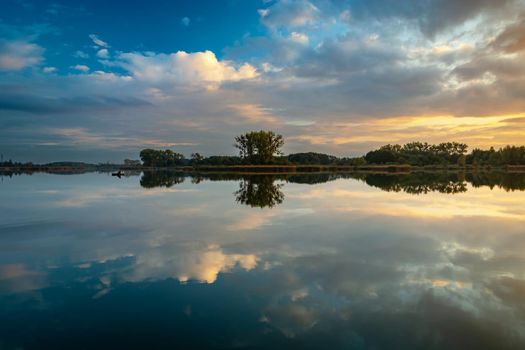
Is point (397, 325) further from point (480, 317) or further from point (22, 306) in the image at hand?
point (22, 306)

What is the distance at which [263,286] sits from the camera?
260 inches

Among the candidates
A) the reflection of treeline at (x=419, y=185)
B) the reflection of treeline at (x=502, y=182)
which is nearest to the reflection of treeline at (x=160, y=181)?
the reflection of treeline at (x=419, y=185)

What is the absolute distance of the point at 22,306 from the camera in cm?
579

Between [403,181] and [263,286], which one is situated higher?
[263,286]

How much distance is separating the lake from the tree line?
306ft

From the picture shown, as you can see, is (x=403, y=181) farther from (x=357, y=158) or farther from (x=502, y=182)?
(x=357, y=158)

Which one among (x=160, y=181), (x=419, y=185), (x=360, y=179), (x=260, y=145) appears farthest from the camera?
(x=260, y=145)

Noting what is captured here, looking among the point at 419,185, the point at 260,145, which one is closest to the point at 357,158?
the point at 260,145

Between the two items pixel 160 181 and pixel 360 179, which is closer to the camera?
pixel 160 181

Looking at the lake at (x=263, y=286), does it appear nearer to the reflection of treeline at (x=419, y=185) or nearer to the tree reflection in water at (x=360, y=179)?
the tree reflection in water at (x=360, y=179)

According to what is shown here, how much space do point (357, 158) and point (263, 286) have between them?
5281 inches

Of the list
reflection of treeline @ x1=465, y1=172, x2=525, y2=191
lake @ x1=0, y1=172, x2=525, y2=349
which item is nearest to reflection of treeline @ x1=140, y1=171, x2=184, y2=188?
lake @ x1=0, y1=172, x2=525, y2=349

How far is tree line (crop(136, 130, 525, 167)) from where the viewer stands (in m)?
107

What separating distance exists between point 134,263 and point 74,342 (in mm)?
3718
